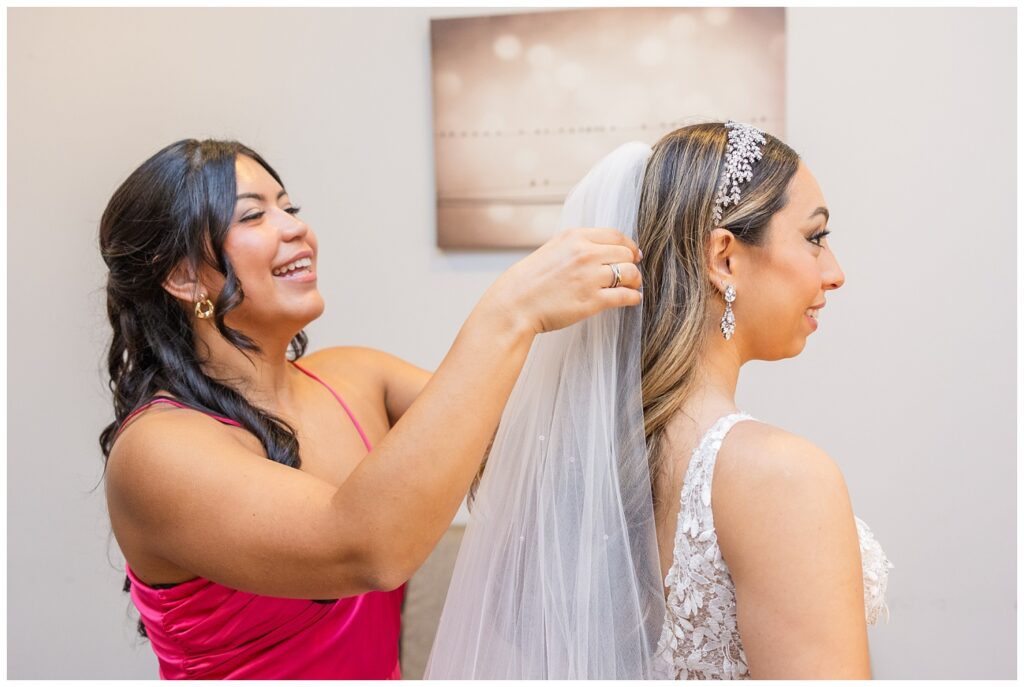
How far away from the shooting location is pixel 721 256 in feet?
3.87

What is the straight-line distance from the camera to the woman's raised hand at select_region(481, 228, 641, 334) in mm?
1017

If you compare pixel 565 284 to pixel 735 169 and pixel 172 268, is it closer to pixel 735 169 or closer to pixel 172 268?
pixel 735 169

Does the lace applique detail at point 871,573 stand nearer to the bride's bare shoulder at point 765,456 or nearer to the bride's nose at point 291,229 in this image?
the bride's bare shoulder at point 765,456

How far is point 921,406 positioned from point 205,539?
176 centimetres

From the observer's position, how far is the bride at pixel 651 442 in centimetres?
108

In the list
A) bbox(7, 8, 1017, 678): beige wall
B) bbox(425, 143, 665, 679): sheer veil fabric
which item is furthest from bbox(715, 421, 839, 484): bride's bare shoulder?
bbox(7, 8, 1017, 678): beige wall

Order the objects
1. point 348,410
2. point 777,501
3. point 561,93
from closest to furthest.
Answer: point 777,501 → point 348,410 → point 561,93

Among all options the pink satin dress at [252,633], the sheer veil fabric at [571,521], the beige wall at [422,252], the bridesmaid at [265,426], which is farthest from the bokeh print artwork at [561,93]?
the pink satin dress at [252,633]

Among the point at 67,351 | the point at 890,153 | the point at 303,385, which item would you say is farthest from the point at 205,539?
the point at 890,153

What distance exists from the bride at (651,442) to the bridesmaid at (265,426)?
14 cm

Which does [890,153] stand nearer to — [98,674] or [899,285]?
[899,285]

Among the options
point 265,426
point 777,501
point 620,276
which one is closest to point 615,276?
point 620,276

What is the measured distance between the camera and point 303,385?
157cm

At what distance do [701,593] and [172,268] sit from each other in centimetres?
91
